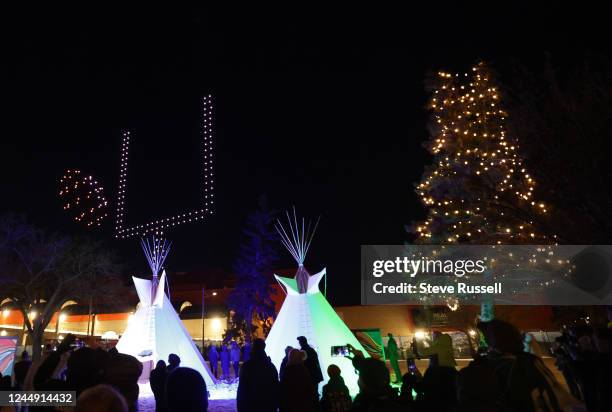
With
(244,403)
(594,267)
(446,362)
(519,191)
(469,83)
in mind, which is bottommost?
(244,403)

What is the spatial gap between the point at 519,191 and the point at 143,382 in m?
13.4

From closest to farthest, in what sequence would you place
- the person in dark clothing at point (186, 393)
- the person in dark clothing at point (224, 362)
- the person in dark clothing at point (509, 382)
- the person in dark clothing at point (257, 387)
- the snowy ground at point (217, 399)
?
the person in dark clothing at point (509, 382) → the person in dark clothing at point (186, 393) → the person in dark clothing at point (257, 387) → the snowy ground at point (217, 399) → the person in dark clothing at point (224, 362)

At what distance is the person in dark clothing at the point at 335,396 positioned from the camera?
5.43m

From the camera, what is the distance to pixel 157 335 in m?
15.4

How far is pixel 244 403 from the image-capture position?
536 cm

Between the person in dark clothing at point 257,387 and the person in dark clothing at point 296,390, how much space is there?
0.59ft

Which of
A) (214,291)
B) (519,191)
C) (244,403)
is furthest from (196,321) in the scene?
(244,403)

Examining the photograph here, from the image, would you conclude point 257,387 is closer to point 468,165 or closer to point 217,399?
point 217,399

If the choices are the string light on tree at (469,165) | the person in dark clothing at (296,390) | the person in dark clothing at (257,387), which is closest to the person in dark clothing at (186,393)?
the person in dark clothing at (257,387)

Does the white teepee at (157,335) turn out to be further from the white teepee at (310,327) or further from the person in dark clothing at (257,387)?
the person in dark clothing at (257,387)

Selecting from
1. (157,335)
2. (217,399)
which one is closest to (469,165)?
(217,399)

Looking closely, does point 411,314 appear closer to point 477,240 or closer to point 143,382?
point 477,240

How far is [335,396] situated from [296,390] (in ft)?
1.61

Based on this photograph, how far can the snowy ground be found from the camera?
1134 centimetres
